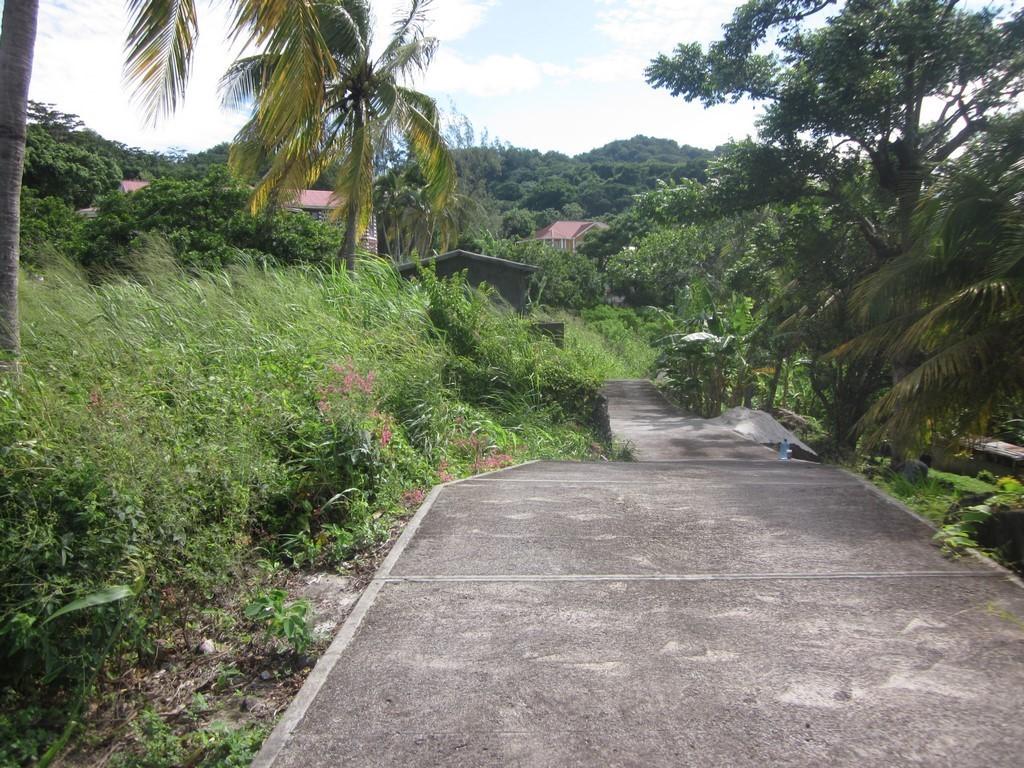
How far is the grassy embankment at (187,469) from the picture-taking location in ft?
11.3

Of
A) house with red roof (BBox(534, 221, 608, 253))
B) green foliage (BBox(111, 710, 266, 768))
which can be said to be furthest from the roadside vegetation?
house with red roof (BBox(534, 221, 608, 253))

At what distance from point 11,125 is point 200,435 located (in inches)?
106

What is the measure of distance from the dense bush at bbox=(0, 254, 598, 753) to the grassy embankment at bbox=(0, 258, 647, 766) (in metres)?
0.02

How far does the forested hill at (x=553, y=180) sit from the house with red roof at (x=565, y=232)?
1809 mm

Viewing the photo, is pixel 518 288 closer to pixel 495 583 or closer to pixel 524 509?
pixel 524 509

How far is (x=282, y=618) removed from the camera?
4035mm

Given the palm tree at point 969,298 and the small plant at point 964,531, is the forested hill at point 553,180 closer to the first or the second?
the palm tree at point 969,298

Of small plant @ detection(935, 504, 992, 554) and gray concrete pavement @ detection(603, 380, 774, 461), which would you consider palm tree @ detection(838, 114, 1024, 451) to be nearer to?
small plant @ detection(935, 504, 992, 554)

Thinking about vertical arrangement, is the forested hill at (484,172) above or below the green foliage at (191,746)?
above

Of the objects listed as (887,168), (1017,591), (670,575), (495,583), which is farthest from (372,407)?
(887,168)

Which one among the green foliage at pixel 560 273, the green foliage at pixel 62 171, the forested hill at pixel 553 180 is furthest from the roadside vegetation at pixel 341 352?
the forested hill at pixel 553 180

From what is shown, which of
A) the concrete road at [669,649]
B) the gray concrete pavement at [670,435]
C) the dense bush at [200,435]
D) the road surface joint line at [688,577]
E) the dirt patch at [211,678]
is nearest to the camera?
the concrete road at [669,649]

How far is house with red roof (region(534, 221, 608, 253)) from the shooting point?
2849 inches

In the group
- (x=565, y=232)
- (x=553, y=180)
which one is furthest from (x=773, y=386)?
(x=553, y=180)
